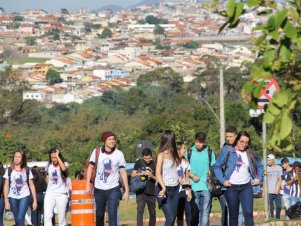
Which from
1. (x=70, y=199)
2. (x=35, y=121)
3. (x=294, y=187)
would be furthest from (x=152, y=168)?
(x=35, y=121)

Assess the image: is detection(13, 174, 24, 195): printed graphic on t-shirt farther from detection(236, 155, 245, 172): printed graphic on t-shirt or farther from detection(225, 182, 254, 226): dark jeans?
detection(236, 155, 245, 172): printed graphic on t-shirt

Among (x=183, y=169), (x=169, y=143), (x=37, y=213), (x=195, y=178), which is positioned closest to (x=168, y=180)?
(x=169, y=143)

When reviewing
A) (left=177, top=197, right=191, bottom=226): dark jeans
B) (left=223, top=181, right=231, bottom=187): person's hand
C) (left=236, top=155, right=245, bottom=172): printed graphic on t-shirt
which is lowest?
(left=177, top=197, right=191, bottom=226): dark jeans

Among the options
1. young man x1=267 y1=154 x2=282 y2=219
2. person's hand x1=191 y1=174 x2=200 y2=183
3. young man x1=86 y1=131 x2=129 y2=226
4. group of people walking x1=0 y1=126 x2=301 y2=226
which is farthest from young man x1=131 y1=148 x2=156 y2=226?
young man x1=267 y1=154 x2=282 y2=219

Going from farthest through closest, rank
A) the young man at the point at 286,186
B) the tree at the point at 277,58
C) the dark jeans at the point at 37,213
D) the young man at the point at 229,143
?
the young man at the point at 286,186 → the dark jeans at the point at 37,213 → the young man at the point at 229,143 → the tree at the point at 277,58

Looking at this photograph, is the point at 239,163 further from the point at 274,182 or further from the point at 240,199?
the point at 274,182

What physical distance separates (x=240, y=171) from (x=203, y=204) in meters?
1.62

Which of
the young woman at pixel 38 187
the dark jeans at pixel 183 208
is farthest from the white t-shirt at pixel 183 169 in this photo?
the young woman at pixel 38 187

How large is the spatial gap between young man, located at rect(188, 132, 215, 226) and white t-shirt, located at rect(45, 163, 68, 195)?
190cm

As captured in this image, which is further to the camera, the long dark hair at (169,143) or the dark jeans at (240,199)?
the dark jeans at (240,199)

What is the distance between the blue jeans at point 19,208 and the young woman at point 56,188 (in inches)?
21.9

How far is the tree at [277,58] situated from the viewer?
539 cm

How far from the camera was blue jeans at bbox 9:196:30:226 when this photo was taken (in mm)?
14141

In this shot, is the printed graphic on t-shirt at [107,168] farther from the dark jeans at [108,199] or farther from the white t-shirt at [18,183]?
the white t-shirt at [18,183]
